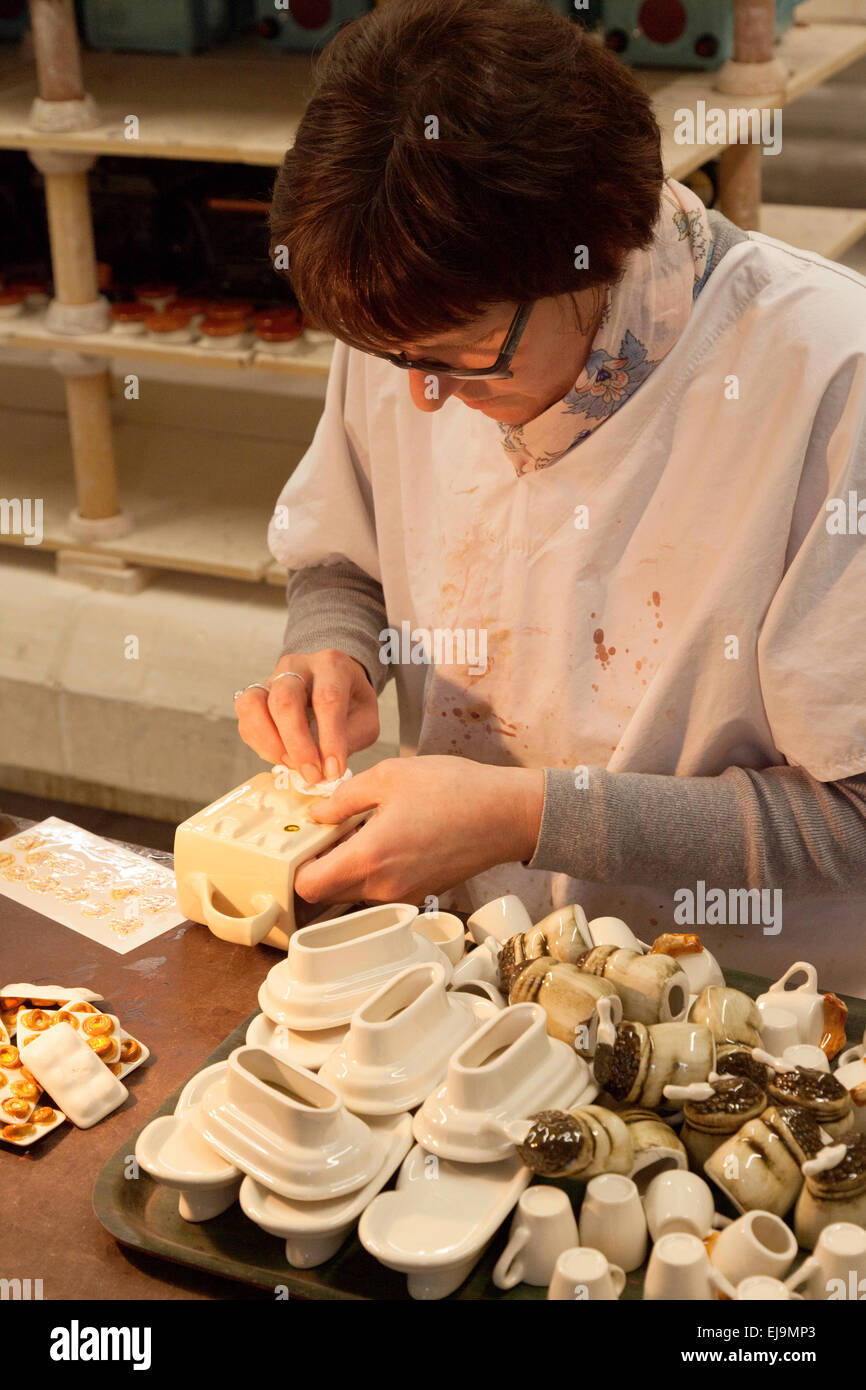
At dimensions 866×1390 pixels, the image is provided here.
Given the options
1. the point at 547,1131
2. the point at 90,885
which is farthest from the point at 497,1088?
the point at 90,885

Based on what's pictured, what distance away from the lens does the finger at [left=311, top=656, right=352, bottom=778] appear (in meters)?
1.31

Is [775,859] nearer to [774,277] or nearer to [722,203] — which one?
[774,277]

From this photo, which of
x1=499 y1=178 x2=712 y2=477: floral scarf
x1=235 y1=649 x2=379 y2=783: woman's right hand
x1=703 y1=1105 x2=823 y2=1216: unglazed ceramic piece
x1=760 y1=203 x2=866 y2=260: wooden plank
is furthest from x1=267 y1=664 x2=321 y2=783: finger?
x1=760 y1=203 x2=866 y2=260: wooden plank

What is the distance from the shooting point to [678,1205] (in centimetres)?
84

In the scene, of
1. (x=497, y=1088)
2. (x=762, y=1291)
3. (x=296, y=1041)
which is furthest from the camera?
(x=296, y=1041)

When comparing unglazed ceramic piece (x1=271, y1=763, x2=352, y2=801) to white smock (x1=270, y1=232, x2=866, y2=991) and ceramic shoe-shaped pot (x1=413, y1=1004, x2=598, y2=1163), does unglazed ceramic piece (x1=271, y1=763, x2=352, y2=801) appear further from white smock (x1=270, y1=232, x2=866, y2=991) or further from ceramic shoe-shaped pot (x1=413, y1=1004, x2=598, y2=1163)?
ceramic shoe-shaped pot (x1=413, y1=1004, x2=598, y2=1163)

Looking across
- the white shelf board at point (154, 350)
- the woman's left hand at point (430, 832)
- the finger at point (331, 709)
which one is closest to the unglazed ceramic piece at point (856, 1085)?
the woman's left hand at point (430, 832)

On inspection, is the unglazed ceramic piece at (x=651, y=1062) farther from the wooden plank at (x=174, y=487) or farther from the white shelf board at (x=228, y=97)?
the wooden plank at (x=174, y=487)

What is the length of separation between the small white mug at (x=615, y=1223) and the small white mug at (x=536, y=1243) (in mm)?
11

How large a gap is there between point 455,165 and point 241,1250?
28.5 inches

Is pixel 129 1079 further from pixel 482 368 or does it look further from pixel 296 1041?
pixel 482 368

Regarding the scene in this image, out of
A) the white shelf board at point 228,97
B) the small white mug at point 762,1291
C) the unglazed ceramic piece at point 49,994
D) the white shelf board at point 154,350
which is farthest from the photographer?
the white shelf board at point 154,350

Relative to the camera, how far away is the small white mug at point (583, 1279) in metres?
0.79
